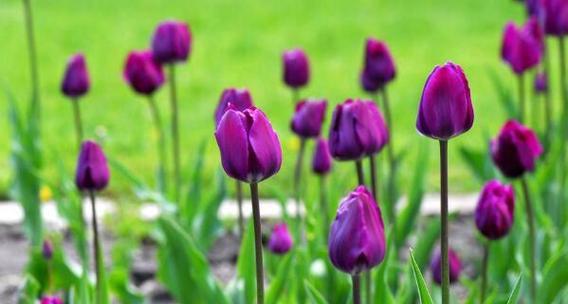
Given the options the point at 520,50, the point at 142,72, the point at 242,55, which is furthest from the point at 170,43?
the point at 242,55

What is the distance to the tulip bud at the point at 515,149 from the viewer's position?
2404 mm

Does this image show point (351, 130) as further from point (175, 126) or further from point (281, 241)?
point (175, 126)

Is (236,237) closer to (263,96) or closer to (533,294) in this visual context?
(533,294)

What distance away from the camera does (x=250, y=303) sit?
2.55 m

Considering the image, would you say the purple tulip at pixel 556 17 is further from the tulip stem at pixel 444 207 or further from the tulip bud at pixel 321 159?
the tulip stem at pixel 444 207

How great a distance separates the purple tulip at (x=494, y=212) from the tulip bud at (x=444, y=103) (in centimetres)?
56

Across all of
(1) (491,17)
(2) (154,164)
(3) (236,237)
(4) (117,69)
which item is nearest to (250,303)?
(3) (236,237)

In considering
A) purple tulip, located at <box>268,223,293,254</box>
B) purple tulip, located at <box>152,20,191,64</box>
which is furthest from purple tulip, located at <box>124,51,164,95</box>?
purple tulip, located at <box>268,223,293,254</box>

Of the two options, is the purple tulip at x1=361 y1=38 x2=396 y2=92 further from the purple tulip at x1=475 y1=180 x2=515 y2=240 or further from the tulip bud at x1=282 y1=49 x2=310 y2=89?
the purple tulip at x1=475 y1=180 x2=515 y2=240

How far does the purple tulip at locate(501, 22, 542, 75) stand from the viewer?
3080 millimetres

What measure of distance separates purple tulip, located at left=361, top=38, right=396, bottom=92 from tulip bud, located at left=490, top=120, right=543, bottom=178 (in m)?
0.54

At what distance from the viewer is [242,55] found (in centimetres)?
707

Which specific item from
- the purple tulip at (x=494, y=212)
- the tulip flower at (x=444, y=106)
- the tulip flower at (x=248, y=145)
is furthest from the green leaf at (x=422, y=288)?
the purple tulip at (x=494, y=212)

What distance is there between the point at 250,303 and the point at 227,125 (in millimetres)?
956
